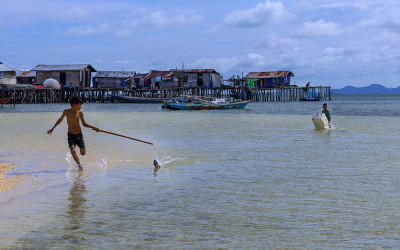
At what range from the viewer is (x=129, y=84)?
73.8 metres

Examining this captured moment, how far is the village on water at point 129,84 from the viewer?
69.1m

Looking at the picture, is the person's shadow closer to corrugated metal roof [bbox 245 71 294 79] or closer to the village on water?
the village on water

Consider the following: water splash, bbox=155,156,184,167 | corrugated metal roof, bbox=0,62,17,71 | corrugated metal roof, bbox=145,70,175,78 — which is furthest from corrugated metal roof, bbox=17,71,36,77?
water splash, bbox=155,156,184,167

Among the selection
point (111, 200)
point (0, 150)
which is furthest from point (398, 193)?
point (0, 150)

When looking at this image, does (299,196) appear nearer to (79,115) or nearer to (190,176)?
(190,176)

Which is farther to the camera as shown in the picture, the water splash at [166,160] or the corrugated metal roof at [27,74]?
the corrugated metal roof at [27,74]

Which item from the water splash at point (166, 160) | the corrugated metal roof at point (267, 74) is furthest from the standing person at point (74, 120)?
the corrugated metal roof at point (267, 74)

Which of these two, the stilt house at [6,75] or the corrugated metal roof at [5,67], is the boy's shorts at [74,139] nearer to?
the stilt house at [6,75]

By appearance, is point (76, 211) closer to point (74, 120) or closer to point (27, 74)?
point (74, 120)

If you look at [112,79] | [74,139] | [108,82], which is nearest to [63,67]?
[108,82]

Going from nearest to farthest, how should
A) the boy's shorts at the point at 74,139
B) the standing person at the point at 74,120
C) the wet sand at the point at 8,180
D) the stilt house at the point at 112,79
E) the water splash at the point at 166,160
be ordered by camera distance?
1. the wet sand at the point at 8,180
2. the standing person at the point at 74,120
3. the boy's shorts at the point at 74,139
4. the water splash at the point at 166,160
5. the stilt house at the point at 112,79

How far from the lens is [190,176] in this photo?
9.83 m

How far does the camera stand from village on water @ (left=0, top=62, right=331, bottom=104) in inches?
2721

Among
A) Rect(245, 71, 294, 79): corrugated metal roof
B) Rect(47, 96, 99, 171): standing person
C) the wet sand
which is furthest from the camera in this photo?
Rect(245, 71, 294, 79): corrugated metal roof
